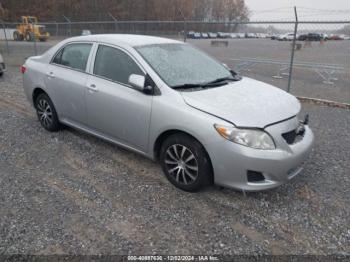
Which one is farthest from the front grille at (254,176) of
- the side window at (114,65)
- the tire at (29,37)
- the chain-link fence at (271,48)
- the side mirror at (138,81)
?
the tire at (29,37)

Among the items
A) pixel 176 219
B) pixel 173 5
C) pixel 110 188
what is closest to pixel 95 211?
pixel 110 188

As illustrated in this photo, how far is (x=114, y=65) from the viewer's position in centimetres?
376

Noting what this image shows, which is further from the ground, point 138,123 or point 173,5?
point 173,5

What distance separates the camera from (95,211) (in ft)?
9.70

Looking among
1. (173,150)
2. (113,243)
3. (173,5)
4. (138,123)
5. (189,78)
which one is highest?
(173,5)

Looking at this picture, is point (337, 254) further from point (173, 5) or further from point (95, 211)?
point (173, 5)

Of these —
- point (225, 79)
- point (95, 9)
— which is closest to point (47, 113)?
point (225, 79)

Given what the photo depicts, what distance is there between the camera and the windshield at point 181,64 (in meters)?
3.46

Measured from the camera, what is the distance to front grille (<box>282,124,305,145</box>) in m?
3.05

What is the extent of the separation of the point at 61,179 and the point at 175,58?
6.79ft

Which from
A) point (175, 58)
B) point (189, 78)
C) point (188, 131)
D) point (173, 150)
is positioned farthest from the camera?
point (175, 58)

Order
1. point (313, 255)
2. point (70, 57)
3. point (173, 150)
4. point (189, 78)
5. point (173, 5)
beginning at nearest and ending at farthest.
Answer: point (313, 255) < point (173, 150) < point (189, 78) < point (70, 57) < point (173, 5)

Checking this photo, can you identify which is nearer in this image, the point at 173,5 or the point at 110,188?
the point at 110,188

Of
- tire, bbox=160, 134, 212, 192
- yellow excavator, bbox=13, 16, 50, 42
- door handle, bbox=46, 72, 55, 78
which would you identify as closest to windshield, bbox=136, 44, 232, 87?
tire, bbox=160, 134, 212, 192
